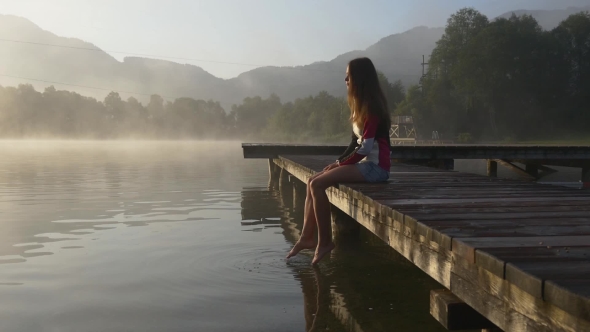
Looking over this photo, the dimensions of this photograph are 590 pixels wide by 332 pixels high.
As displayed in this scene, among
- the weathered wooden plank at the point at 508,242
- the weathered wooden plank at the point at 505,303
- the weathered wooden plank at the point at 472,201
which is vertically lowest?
the weathered wooden plank at the point at 505,303

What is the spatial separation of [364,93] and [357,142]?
0.57 metres

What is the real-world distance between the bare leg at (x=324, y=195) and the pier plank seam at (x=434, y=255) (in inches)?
6.3

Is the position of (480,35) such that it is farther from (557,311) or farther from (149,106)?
(149,106)

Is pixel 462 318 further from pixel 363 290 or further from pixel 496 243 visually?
pixel 363 290

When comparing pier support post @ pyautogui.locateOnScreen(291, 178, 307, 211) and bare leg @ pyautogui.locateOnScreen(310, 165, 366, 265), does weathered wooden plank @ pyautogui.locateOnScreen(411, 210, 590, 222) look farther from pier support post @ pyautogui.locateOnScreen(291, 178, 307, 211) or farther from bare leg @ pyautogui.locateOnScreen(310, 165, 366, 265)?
pier support post @ pyautogui.locateOnScreen(291, 178, 307, 211)

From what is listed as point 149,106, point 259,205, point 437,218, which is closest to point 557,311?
point 437,218

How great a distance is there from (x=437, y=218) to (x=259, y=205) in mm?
9752

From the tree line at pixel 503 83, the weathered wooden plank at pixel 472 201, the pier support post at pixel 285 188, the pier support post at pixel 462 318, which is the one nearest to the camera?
the pier support post at pixel 462 318

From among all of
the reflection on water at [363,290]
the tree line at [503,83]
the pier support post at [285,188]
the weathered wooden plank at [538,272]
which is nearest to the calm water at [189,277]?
the reflection on water at [363,290]

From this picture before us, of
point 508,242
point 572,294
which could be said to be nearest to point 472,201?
point 508,242

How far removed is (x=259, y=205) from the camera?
13570 mm

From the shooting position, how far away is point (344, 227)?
8203mm

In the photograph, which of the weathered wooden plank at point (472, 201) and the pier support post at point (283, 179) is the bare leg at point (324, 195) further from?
the pier support post at point (283, 179)

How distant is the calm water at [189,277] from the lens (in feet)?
16.3
